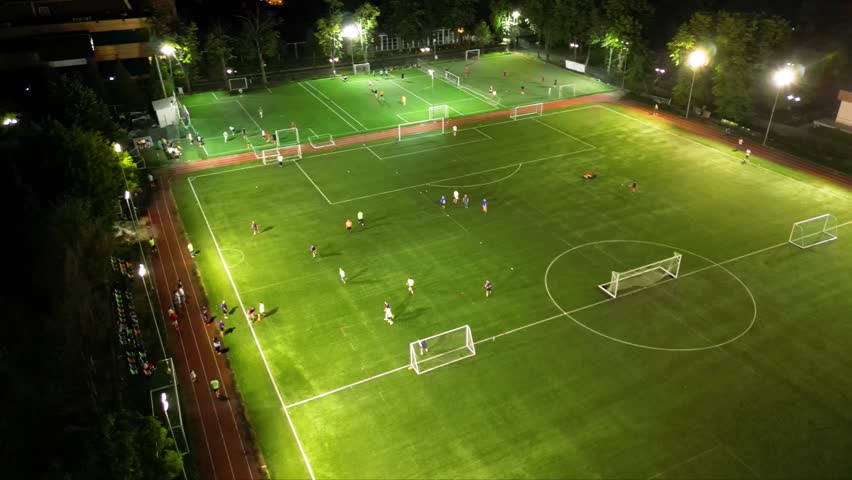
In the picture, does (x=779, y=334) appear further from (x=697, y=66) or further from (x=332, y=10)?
(x=332, y=10)

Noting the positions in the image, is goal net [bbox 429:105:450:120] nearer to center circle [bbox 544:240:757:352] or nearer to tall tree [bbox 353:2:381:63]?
tall tree [bbox 353:2:381:63]

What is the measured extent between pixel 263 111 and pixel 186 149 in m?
14.2

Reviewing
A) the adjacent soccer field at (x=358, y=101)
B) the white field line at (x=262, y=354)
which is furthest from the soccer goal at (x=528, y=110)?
the white field line at (x=262, y=354)

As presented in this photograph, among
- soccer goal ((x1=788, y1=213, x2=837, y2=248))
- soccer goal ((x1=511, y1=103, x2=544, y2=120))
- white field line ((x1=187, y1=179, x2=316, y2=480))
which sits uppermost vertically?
soccer goal ((x1=511, y1=103, x2=544, y2=120))

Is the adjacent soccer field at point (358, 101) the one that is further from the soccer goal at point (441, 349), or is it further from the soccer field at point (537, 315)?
the soccer goal at point (441, 349)

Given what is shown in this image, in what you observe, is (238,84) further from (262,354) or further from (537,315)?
(537,315)

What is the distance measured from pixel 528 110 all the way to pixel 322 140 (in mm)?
24510

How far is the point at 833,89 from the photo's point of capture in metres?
72.2

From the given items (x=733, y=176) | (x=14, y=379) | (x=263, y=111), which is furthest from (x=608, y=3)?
(x=14, y=379)

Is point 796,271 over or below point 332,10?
below

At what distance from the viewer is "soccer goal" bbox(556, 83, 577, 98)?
75875mm

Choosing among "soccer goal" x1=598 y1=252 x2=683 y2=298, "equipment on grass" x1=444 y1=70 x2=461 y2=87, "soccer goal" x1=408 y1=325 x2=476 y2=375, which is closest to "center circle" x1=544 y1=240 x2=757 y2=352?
"soccer goal" x1=598 y1=252 x2=683 y2=298

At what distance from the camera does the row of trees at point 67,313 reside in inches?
795

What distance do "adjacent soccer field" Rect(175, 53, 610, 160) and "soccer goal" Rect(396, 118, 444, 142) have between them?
1.39 meters
